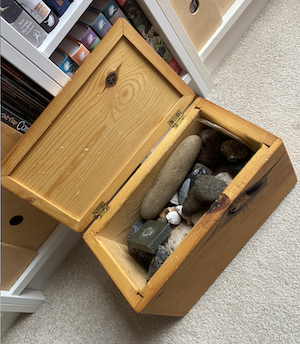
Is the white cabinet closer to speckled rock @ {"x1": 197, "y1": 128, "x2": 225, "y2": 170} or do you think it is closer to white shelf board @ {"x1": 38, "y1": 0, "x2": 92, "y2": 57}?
white shelf board @ {"x1": 38, "y1": 0, "x2": 92, "y2": 57}

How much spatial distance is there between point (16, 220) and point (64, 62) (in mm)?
469

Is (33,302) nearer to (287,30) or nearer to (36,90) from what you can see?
(36,90)

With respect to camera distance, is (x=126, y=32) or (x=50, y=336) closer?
(x=126, y=32)

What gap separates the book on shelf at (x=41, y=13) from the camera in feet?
1.92

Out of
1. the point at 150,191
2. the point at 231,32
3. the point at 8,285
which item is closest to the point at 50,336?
the point at 8,285

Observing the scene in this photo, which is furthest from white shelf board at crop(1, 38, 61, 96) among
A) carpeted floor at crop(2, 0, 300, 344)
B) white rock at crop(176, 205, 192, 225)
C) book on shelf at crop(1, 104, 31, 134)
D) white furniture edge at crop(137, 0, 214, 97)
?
carpeted floor at crop(2, 0, 300, 344)

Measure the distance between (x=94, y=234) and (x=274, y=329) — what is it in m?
0.54

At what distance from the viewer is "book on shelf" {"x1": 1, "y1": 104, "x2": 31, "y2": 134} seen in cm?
68

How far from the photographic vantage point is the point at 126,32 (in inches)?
26.3

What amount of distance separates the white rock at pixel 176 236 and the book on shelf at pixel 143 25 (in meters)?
0.51

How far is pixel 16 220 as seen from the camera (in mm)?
838

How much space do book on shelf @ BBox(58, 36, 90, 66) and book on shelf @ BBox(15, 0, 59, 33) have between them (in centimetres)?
7

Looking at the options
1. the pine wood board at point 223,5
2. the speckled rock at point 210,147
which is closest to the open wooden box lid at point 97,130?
the speckled rock at point 210,147

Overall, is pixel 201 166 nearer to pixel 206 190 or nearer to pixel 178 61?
pixel 206 190
